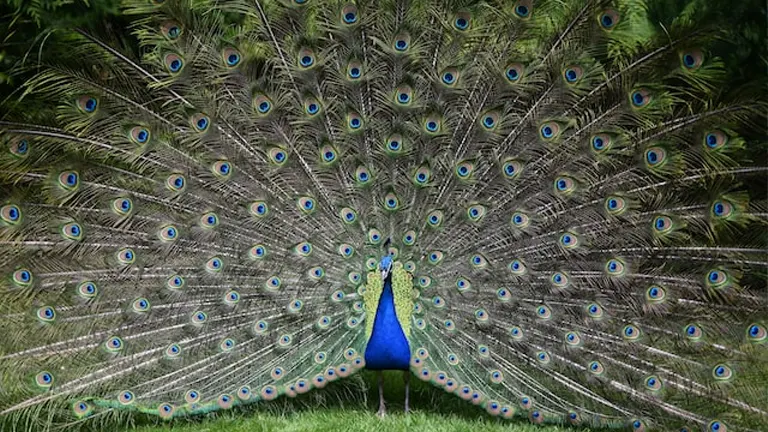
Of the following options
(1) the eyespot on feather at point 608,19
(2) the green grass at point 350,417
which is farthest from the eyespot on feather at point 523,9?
(2) the green grass at point 350,417

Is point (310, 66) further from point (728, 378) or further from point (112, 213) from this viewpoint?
point (728, 378)

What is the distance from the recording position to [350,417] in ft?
14.8

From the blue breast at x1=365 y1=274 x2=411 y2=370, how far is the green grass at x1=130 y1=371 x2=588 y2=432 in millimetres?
384

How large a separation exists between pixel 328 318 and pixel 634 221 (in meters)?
1.68

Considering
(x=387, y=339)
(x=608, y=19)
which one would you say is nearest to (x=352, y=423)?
(x=387, y=339)

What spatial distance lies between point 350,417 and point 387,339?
2.03 ft

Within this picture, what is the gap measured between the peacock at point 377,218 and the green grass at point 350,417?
19cm

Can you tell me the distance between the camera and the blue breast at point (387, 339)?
165 inches

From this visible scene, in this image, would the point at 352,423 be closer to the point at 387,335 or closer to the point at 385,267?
the point at 387,335

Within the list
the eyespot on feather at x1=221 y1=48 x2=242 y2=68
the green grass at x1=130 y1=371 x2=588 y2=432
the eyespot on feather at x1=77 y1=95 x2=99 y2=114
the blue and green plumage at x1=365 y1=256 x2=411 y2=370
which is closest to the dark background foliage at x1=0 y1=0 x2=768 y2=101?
the eyespot on feather at x1=77 y1=95 x2=99 y2=114

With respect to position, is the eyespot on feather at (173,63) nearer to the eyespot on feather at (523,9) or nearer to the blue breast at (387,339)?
the blue breast at (387,339)

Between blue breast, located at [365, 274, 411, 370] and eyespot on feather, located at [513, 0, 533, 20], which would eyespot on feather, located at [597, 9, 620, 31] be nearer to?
eyespot on feather, located at [513, 0, 533, 20]

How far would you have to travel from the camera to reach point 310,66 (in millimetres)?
4238

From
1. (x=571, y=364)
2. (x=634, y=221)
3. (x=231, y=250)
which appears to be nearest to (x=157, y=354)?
(x=231, y=250)
